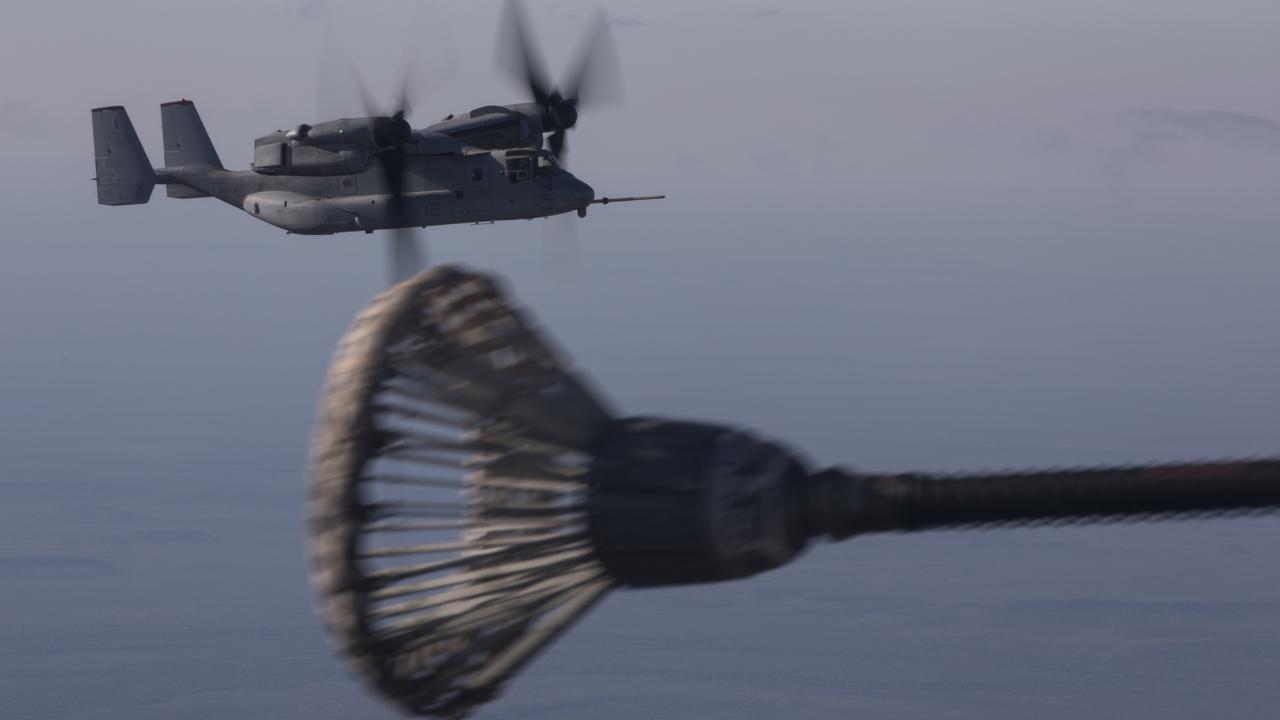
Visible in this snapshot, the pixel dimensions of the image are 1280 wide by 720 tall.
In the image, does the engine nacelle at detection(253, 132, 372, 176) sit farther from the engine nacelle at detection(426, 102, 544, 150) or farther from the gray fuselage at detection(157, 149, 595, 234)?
the engine nacelle at detection(426, 102, 544, 150)

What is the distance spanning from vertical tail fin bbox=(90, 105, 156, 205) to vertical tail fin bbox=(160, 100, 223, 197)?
7.58ft

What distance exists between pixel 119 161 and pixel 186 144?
17.2 ft

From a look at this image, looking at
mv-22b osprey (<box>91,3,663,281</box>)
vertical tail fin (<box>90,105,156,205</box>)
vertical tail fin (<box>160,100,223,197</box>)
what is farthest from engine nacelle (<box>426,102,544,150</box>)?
vertical tail fin (<box>90,105,156,205</box>)

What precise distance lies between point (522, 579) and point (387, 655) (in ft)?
4.34

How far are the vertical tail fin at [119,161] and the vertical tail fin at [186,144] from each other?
231 cm

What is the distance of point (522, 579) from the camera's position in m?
15.5

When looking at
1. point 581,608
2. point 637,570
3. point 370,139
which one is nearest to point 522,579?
point 581,608

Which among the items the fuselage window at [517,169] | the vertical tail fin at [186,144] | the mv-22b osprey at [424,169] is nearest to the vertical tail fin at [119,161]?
the vertical tail fin at [186,144]

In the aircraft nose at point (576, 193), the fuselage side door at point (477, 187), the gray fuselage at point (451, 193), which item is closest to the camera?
the gray fuselage at point (451, 193)

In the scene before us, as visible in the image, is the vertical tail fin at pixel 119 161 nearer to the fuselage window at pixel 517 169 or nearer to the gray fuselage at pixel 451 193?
the gray fuselage at pixel 451 193

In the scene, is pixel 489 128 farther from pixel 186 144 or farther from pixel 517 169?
pixel 186 144

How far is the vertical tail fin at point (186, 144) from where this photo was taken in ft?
310

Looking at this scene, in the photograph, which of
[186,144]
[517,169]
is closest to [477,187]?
[517,169]

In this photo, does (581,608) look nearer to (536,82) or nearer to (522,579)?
(522,579)
